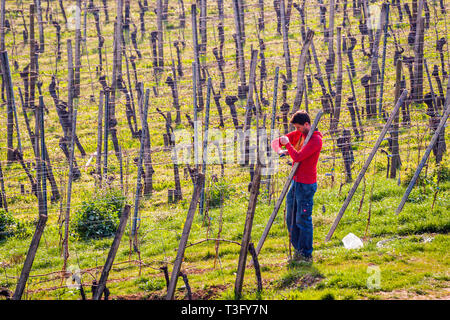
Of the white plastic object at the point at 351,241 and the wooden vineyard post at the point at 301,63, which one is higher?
the wooden vineyard post at the point at 301,63

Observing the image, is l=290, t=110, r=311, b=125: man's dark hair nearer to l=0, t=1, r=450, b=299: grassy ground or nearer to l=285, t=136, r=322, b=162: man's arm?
l=285, t=136, r=322, b=162: man's arm

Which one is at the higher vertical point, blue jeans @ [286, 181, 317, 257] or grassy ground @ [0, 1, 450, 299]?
blue jeans @ [286, 181, 317, 257]

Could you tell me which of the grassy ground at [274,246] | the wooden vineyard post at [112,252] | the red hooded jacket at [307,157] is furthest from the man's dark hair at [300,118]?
the wooden vineyard post at [112,252]

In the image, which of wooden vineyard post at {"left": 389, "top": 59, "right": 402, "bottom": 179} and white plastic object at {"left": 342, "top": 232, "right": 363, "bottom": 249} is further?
wooden vineyard post at {"left": 389, "top": 59, "right": 402, "bottom": 179}

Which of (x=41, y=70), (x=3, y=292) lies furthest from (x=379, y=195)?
(x=41, y=70)

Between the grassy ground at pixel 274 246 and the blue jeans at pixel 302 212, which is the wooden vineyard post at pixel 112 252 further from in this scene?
the blue jeans at pixel 302 212

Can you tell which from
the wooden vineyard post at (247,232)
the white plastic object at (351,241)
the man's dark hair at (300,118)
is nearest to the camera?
the wooden vineyard post at (247,232)

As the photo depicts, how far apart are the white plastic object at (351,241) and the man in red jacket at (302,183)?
0.71 metres

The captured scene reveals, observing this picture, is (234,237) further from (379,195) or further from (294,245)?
(379,195)

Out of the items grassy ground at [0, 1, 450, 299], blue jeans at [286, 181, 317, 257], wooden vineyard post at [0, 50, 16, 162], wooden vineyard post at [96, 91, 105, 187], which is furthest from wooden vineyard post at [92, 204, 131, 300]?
wooden vineyard post at [96, 91, 105, 187]

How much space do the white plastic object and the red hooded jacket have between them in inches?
47.9

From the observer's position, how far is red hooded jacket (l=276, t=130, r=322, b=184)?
18.7 feet

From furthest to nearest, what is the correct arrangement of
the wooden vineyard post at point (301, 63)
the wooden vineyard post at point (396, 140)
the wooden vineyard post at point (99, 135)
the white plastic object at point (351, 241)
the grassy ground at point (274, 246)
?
the wooden vineyard post at point (99, 135) < the wooden vineyard post at point (396, 140) < the white plastic object at point (351, 241) < the wooden vineyard post at point (301, 63) < the grassy ground at point (274, 246)

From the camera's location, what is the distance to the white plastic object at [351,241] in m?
A: 6.51
